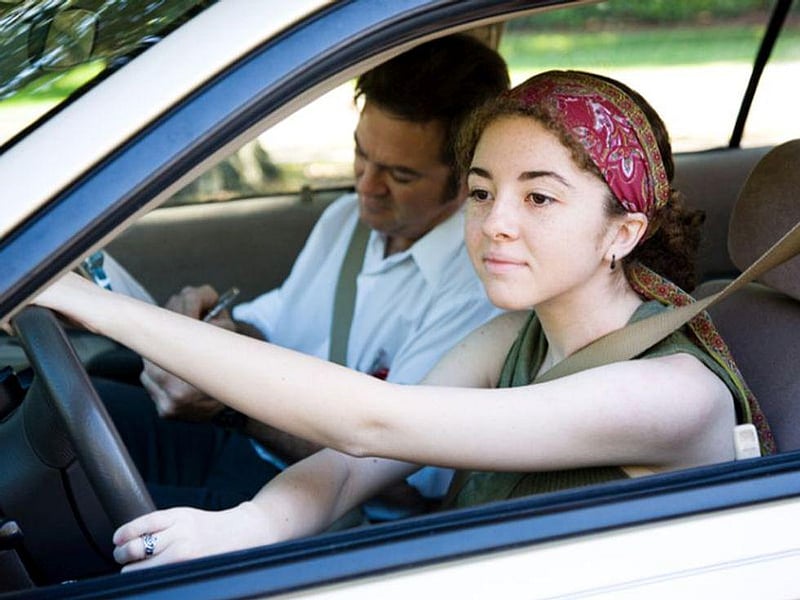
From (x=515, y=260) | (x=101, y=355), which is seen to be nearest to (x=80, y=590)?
(x=515, y=260)

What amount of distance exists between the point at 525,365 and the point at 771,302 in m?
0.45

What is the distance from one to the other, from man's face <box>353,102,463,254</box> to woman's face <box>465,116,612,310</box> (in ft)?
2.53

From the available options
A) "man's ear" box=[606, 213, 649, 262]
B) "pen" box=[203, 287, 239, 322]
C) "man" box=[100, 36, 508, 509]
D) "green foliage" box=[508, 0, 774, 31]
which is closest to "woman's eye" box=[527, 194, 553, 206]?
"man's ear" box=[606, 213, 649, 262]

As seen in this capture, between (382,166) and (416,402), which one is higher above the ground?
(382,166)

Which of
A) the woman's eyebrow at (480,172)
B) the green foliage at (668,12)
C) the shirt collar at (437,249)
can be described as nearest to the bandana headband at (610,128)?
the woman's eyebrow at (480,172)

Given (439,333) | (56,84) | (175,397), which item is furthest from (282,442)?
(56,84)

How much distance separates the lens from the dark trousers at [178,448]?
8.85 ft

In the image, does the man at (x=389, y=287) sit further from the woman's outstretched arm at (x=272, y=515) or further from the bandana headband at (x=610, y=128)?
the bandana headband at (x=610, y=128)

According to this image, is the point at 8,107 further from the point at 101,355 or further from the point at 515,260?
the point at 101,355

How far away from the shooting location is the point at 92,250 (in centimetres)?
144

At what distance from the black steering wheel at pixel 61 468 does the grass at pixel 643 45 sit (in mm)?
8977

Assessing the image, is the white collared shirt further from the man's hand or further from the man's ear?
the man's ear

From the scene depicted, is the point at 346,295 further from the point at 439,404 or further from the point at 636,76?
the point at 636,76

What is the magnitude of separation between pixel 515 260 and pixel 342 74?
54 centimetres
